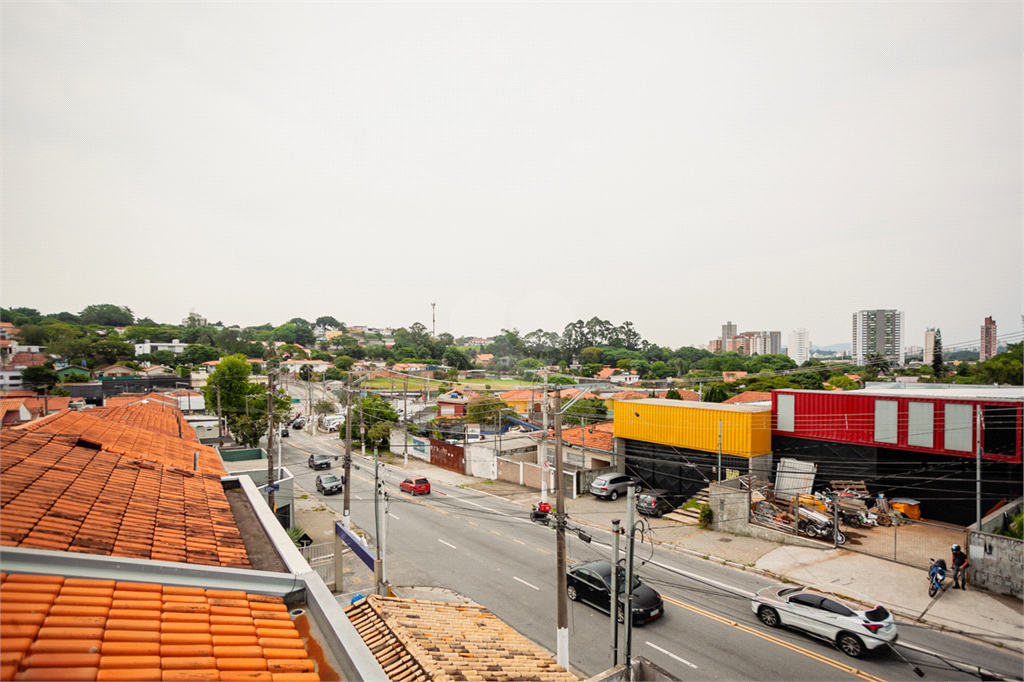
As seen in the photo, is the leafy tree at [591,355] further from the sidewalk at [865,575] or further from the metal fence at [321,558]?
the metal fence at [321,558]

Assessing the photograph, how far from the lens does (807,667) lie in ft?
32.1

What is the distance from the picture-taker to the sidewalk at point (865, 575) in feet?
37.5

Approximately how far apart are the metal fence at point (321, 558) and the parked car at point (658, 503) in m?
13.2

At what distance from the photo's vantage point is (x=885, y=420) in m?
19.2

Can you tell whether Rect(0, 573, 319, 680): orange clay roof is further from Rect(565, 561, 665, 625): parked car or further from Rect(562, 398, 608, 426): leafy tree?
Rect(562, 398, 608, 426): leafy tree

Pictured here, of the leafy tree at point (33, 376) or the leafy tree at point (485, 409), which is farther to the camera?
the leafy tree at point (485, 409)

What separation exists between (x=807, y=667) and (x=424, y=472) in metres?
27.8

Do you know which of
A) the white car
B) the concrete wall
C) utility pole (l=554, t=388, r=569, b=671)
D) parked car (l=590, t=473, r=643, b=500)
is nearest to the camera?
utility pole (l=554, t=388, r=569, b=671)

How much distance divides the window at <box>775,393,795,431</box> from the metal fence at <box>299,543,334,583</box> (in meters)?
20.4

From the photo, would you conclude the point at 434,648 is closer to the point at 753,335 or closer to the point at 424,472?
the point at 424,472

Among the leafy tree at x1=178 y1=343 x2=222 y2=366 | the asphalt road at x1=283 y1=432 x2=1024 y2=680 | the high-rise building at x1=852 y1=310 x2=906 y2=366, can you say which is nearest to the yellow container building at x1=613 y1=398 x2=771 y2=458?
the asphalt road at x1=283 y1=432 x2=1024 y2=680

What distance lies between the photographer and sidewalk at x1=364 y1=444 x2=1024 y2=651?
11.4 m

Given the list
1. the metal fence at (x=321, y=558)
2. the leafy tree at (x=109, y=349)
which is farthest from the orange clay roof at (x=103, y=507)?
the leafy tree at (x=109, y=349)

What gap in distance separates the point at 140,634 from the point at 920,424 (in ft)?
79.4
